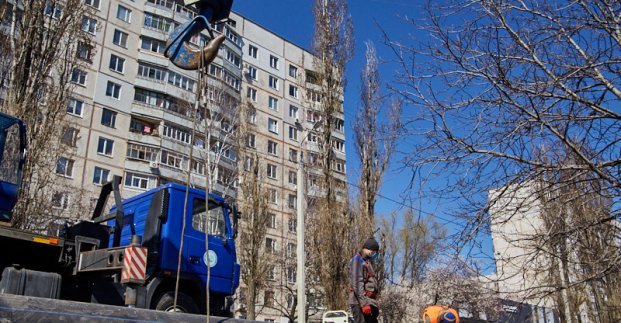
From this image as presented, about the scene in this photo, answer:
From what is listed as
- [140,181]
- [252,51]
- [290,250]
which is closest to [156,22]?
[252,51]

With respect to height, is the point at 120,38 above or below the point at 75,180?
above

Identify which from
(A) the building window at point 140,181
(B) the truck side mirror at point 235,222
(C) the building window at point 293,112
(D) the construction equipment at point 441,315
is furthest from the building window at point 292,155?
(D) the construction equipment at point 441,315

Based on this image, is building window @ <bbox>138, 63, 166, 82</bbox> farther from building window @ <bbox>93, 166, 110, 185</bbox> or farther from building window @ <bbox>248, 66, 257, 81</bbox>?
building window @ <bbox>248, 66, 257, 81</bbox>

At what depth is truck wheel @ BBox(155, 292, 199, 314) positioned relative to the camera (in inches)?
305

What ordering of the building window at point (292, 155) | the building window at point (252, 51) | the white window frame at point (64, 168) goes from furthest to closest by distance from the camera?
the building window at point (292, 155) < the building window at point (252, 51) < the white window frame at point (64, 168)

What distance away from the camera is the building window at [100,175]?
1302 inches

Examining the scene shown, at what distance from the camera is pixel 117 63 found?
36.1 m

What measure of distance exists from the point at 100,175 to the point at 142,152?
3.12 m

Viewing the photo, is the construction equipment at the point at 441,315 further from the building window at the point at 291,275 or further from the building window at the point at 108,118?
the building window at the point at 291,275

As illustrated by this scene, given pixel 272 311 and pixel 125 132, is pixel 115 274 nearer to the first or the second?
pixel 125 132

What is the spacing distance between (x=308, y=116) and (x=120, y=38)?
16.9 m

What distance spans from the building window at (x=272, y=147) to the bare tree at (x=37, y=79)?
94.0 ft

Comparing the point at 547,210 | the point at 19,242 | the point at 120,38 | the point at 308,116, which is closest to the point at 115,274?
the point at 19,242

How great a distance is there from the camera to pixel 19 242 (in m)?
6.61
